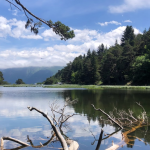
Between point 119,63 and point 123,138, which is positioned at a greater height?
point 119,63

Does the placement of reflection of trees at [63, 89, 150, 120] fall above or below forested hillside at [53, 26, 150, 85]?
below

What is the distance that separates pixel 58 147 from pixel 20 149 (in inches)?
53.8

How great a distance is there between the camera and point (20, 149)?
6.61 m

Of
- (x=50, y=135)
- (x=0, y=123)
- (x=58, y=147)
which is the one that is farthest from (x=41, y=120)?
(x=58, y=147)

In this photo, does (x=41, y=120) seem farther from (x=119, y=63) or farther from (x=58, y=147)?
(x=119, y=63)

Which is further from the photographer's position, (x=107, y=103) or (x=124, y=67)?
(x=124, y=67)

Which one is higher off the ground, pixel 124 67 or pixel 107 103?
pixel 124 67

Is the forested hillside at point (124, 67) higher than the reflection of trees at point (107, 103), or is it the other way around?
the forested hillside at point (124, 67)

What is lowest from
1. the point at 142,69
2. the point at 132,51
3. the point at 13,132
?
the point at 13,132

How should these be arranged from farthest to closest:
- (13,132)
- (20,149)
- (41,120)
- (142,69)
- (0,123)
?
(142,69) < (41,120) < (0,123) < (13,132) < (20,149)

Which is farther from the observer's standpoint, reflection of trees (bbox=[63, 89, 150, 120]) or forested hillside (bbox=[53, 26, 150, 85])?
forested hillside (bbox=[53, 26, 150, 85])

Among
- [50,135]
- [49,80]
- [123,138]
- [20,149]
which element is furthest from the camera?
[49,80]

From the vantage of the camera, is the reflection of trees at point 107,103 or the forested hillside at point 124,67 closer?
the reflection of trees at point 107,103

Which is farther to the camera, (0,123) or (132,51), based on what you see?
(132,51)
